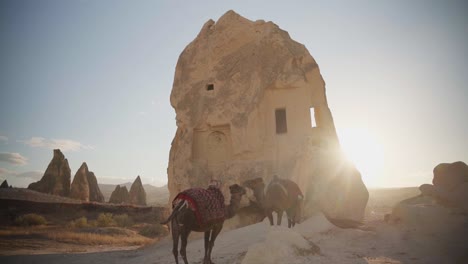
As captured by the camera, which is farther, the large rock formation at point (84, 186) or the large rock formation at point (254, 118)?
the large rock formation at point (84, 186)

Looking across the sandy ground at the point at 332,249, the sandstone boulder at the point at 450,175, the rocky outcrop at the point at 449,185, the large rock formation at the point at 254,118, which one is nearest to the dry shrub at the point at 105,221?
A: the large rock formation at the point at 254,118

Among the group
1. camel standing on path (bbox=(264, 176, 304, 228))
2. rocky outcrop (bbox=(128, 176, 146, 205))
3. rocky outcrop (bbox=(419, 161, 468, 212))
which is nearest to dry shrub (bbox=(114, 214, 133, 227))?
rocky outcrop (bbox=(128, 176, 146, 205))

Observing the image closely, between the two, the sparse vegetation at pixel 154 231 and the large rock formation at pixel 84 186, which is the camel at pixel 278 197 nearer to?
the sparse vegetation at pixel 154 231

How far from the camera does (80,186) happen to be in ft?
112

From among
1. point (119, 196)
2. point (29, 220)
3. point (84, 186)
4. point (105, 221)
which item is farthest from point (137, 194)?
point (29, 220)

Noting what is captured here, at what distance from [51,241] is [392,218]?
1461cm

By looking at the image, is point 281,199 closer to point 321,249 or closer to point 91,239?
point 321,249

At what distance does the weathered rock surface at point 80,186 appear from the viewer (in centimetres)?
3334

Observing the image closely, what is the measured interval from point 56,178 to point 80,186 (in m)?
2.51

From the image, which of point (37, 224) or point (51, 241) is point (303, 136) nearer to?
point (51, 241)

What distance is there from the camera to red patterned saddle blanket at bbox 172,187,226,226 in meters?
6.42

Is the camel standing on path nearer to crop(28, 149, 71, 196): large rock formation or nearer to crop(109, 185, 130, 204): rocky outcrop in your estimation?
crop(28, 149, 71, 196): large rock formation

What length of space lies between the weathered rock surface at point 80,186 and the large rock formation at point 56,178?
929 mm

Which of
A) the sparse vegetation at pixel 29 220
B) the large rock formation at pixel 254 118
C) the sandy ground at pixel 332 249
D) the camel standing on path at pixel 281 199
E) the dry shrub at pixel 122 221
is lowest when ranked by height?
the dry shrub at pixel 122 221
